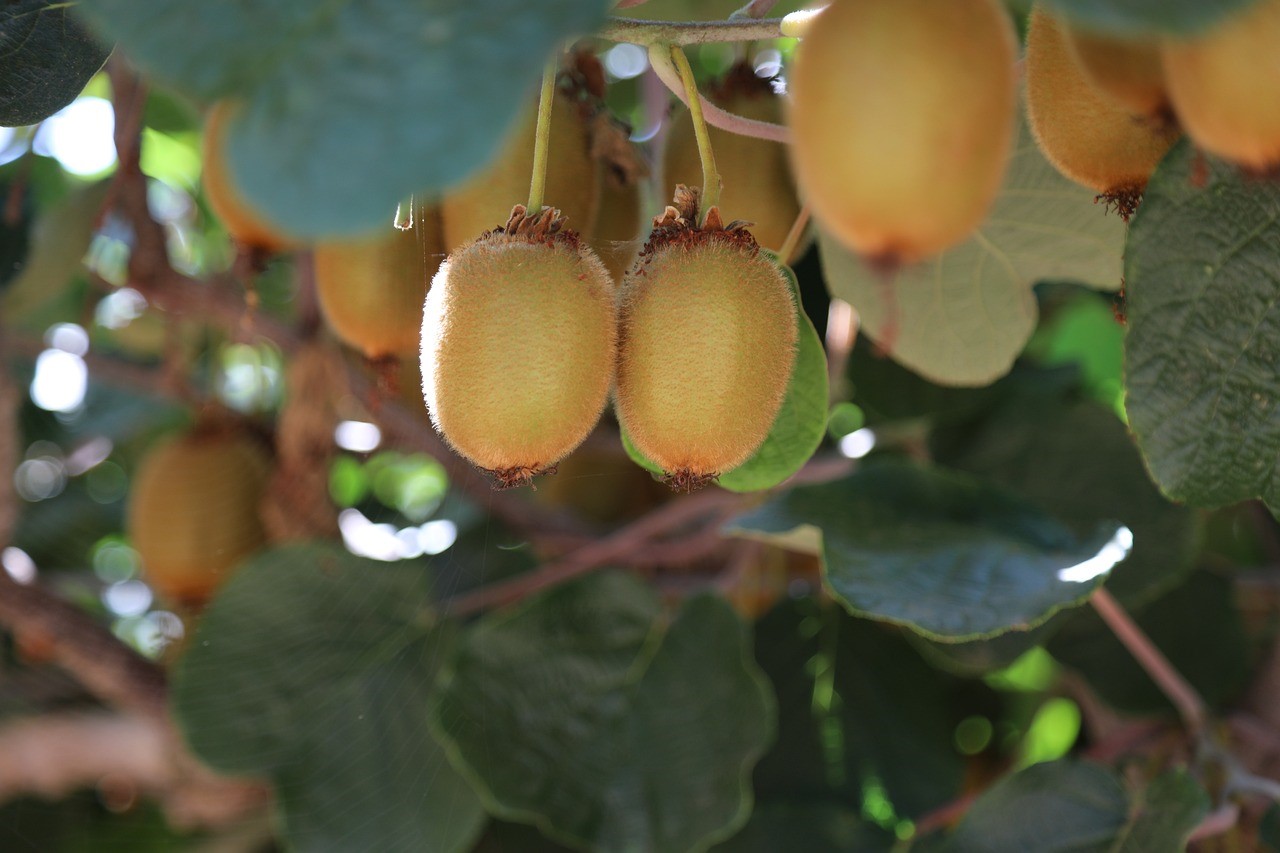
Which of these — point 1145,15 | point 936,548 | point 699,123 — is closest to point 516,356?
point 699,123

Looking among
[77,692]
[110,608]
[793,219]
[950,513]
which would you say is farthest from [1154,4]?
[110,608]

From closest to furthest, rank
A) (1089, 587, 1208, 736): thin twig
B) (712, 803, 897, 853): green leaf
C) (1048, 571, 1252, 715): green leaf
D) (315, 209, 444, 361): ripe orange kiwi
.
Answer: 1. (315, 209, 444, 361): ripe orange kiwi
2. (1089, 587, 1208, 736): thin twig
3. (712, 803, 897, 853): green leaf
4. (1048, 571, 1252, 715): green leaf

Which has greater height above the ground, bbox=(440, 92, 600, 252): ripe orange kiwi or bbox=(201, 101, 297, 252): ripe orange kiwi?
bbox=(440, 92, 600, 252): ripe orange kiwi

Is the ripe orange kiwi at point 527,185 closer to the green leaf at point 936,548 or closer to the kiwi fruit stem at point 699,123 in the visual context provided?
the kiwi fruit stem at point 699,123

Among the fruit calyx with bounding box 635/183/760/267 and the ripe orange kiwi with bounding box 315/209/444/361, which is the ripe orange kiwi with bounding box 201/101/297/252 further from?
the fruit calyx with bounding box 635/183/760/267

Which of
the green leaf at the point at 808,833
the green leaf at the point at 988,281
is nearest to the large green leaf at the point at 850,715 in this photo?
the green leaf at the point at 808,833

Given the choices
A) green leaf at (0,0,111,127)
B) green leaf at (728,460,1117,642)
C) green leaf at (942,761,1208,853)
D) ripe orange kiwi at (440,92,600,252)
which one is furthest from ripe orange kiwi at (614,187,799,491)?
green leaf at (942,761,1208,853)

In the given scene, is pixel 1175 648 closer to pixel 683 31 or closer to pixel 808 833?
pixel 808 833
